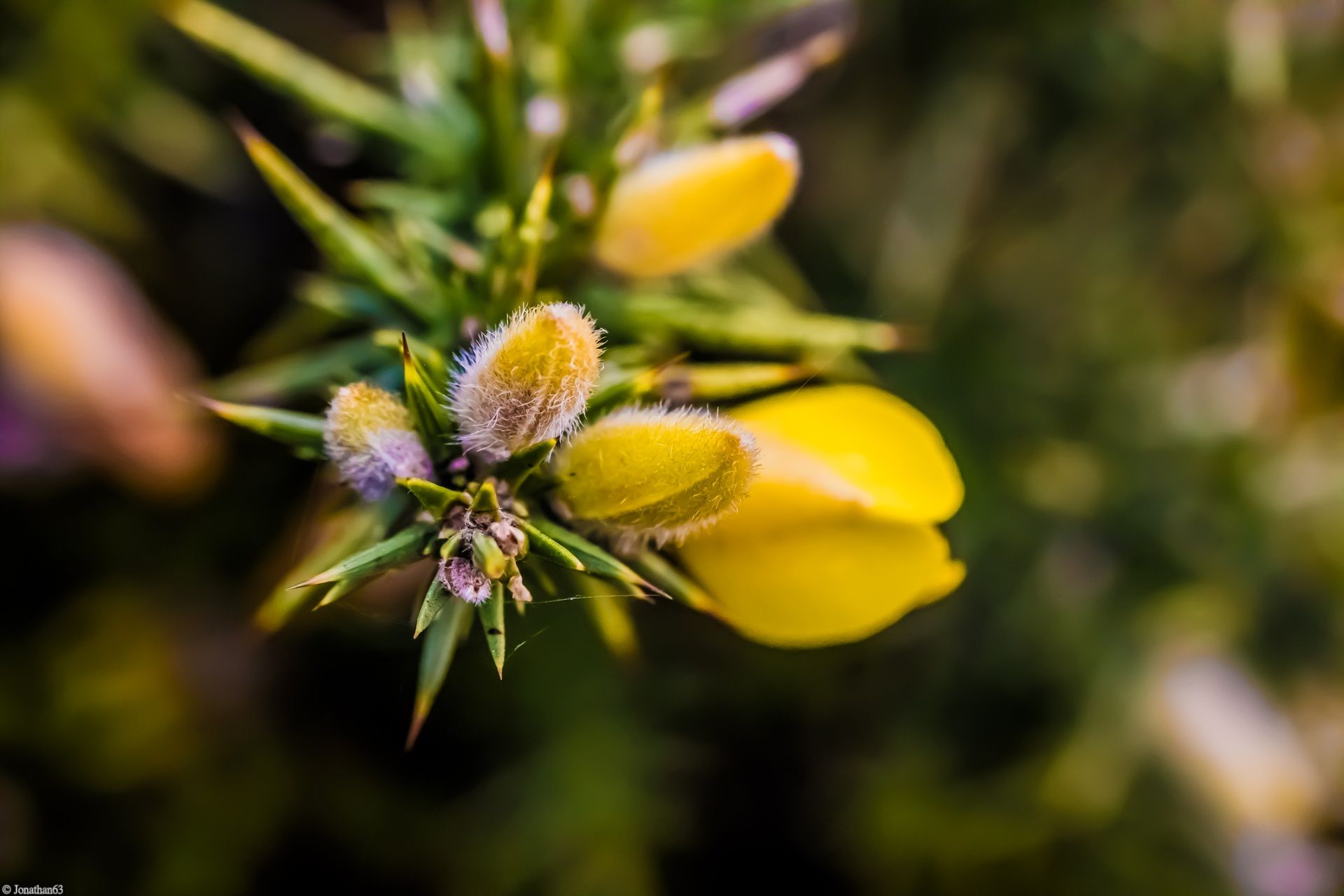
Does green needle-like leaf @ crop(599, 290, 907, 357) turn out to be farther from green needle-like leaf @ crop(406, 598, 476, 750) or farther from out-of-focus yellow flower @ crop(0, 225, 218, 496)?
out-of-focus yellow flower @ crop(0, 225, 218, 496)

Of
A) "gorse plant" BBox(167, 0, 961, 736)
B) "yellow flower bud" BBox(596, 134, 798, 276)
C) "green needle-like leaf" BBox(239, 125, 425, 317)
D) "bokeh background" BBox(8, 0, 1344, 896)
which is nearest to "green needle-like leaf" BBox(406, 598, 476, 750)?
"gorse plant" BBox(167, 0, 961, 736)

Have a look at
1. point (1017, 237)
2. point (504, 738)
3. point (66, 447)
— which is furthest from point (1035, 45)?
point (66, 447)

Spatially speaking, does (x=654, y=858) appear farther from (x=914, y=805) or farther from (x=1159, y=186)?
(x=1159, y=186)

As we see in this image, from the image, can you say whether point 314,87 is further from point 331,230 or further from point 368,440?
point 368,440

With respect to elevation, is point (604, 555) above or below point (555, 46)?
below

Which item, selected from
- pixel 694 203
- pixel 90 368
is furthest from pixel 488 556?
pixel 90 368

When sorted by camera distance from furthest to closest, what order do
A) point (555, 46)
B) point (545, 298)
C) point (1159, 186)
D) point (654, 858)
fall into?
point (1159, 186) → point (654, 858) → point (555, 46) → point (545, 298)

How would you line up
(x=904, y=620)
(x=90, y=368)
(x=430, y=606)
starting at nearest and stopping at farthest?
(x=430, y=606)
(x=90, y=368)
(x=904, y=620)
